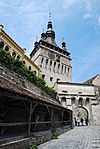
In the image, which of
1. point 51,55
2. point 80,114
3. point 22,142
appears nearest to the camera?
point 22,142

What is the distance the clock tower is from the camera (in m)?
40.9

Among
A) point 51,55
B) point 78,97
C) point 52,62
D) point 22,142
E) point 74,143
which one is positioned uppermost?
point 51,55

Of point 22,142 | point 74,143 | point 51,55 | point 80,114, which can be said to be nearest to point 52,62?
point 51,55

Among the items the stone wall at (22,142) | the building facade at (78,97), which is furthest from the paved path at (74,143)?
the building facade at (78,97)

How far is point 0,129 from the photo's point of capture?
8.67 metres

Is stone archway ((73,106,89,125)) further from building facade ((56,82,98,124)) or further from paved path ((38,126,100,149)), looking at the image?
paved path ((38,126,100,149))

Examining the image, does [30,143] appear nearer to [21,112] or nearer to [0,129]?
[0,129]

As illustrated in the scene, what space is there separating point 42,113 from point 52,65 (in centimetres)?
2820

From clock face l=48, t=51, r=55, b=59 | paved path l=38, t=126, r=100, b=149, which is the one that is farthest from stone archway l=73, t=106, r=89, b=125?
paved path l=38, t=126, r=100, b=149

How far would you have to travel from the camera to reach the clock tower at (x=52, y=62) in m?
40.9

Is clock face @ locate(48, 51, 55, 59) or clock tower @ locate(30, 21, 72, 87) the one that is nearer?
clock tower @ locate(30, 21, 72, 87)

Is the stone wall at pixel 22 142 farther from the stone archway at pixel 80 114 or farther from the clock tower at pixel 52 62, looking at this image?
the clock tower at pixel 52 62

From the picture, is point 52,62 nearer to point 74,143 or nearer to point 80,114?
point 80,114

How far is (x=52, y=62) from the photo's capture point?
1689 inches
